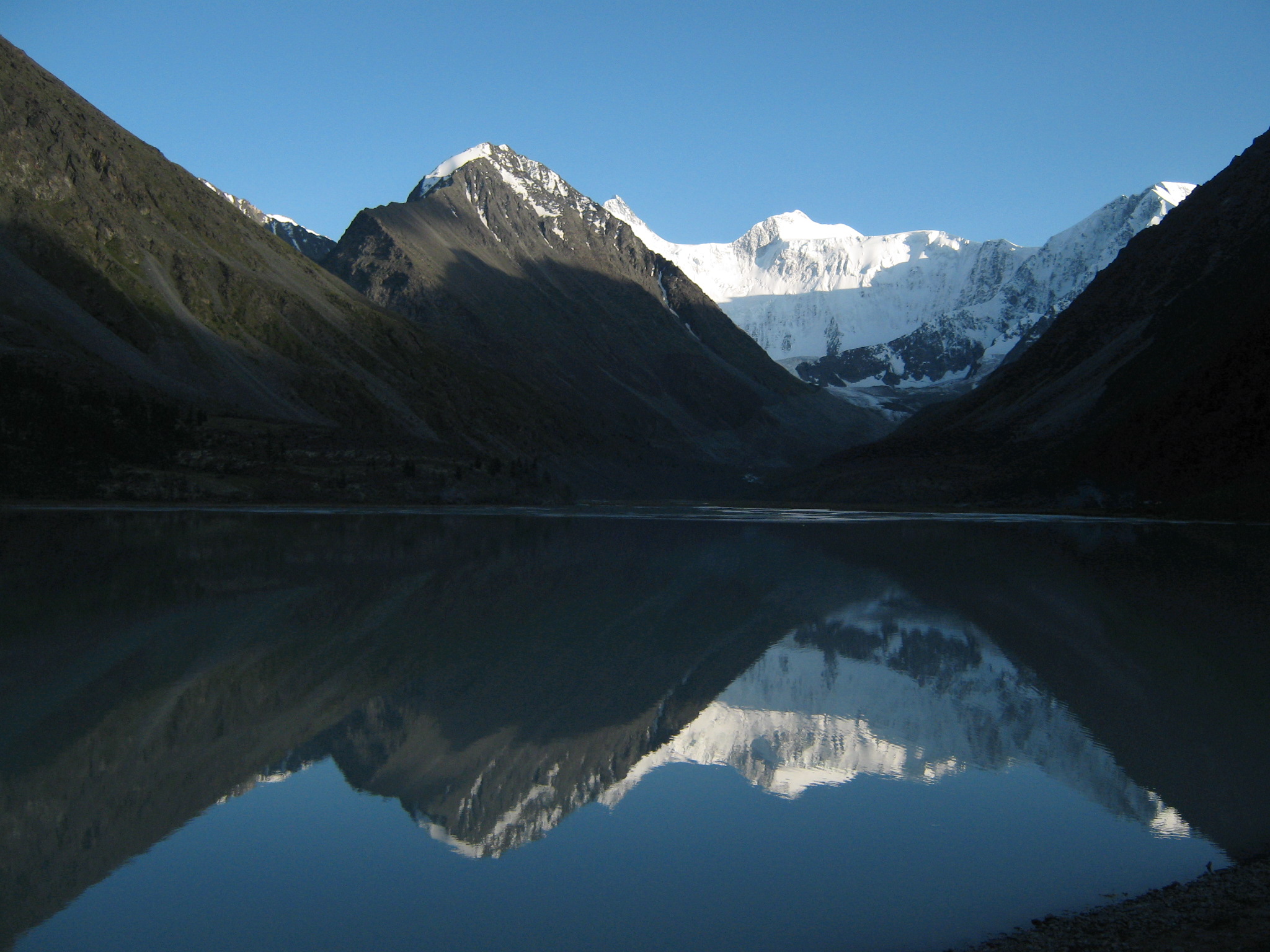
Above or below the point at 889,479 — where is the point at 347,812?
below

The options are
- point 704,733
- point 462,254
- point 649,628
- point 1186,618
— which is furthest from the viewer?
point 462,254

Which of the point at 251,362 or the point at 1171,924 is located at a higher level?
the point at 251,362

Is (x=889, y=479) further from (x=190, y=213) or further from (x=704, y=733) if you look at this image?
(x=704, y=733)

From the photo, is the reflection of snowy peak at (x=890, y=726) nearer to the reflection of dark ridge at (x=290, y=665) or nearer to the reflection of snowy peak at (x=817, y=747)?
the reflection of snowy peak at (x=817, y=747)

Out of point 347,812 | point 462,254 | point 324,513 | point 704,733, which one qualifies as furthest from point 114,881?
point 462,254

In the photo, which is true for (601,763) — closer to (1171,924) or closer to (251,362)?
(1171,924)

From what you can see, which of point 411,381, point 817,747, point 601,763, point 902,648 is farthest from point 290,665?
point 411,381

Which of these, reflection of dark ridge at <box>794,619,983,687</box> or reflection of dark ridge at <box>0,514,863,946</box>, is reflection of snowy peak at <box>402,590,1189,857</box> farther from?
reflection of dark ridge at <box>0,514,863,946</box>
